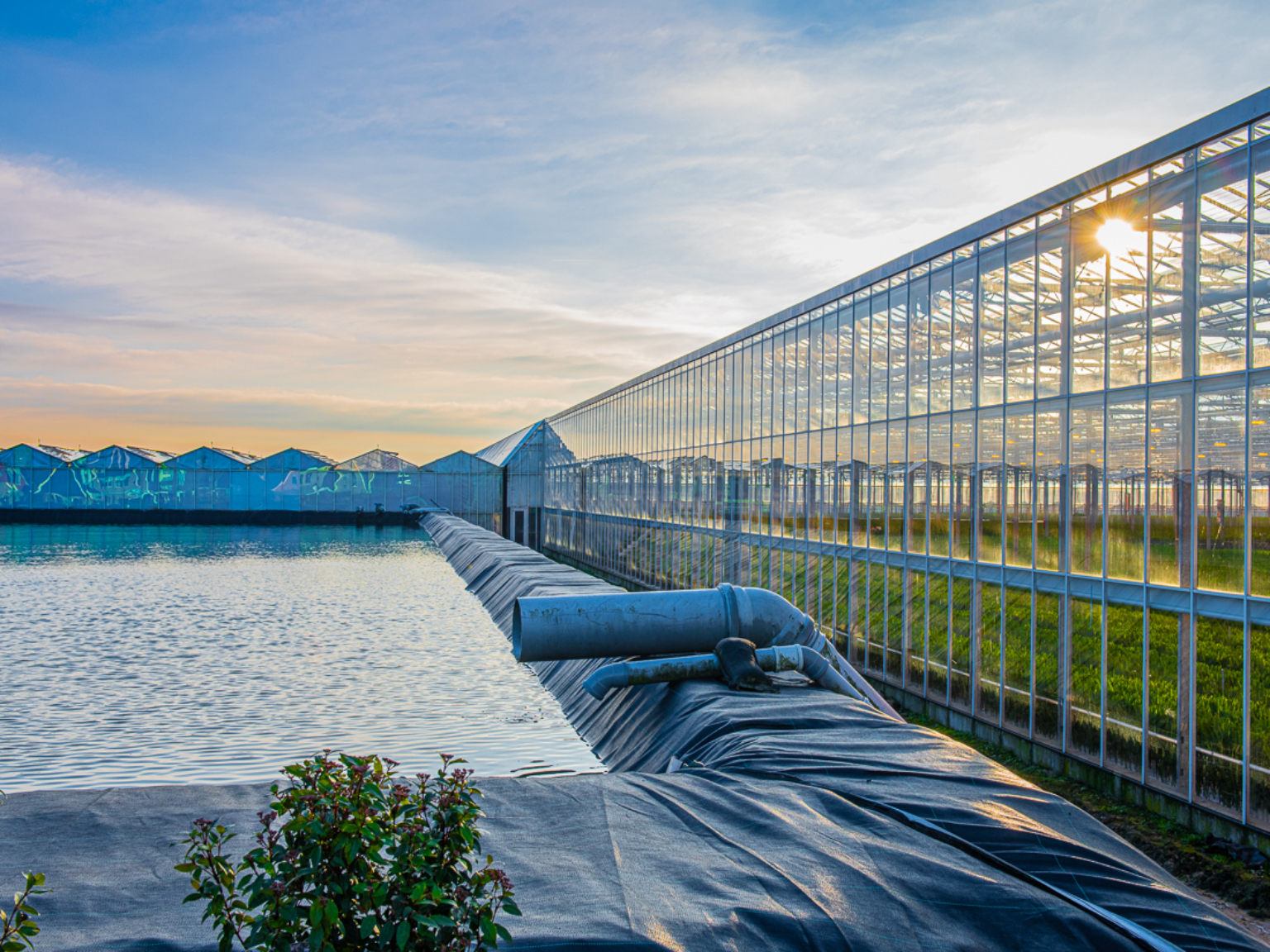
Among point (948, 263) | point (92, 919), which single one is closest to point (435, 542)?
point (948, 263)

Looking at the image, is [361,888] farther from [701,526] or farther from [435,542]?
[435,542]

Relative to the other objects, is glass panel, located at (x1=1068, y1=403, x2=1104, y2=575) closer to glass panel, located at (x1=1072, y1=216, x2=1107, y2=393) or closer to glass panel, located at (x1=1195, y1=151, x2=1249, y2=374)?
glass panel, located at (x1=1072, y1=216, x2=1107, y2=393)

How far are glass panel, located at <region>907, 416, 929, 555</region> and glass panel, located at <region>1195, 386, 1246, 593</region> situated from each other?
504 centimetres

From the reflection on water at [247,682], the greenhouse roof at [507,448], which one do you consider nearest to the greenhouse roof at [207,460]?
the greenhouse roof at [507,448]

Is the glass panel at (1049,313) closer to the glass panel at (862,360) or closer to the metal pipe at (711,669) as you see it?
the glass panel at (862,360)

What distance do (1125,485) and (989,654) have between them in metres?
3.23

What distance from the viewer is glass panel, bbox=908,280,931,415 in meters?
14.7

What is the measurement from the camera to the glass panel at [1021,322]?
12289mm

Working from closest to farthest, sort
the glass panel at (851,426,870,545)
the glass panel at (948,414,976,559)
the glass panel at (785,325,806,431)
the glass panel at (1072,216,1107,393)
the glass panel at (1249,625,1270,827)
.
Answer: the glass panel at (1249,625,1270,827), the glass panel at (1072,216,1107,393), the glass panel at (948,414,976,559), the glass panel at (851,426,870,545), the glass panel at (785,325,806,431)

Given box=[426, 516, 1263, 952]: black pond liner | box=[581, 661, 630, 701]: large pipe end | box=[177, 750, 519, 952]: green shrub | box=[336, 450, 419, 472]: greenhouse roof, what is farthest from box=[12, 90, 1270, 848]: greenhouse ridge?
box=[336, 450, 419, 472]: greenhouse roof

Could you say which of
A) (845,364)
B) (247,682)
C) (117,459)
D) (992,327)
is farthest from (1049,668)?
(117,459)

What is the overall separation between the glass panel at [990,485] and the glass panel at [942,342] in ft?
3.43

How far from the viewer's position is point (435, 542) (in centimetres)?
5028

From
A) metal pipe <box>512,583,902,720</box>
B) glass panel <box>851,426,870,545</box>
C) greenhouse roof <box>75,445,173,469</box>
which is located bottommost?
metal pipe <box>512,583,902,720</box>
